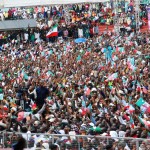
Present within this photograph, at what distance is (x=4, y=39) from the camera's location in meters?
46.1

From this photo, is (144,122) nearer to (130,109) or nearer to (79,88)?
(130,109)

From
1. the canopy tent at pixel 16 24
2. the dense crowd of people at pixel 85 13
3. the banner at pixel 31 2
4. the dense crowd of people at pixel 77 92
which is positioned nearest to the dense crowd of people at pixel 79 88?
the dense crowd of people at pixel 77 92

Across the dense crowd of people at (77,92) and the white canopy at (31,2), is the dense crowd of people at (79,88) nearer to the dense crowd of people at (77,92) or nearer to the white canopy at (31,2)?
the dense crowd of people at (77,92)

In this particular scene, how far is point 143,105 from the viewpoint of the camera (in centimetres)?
2089

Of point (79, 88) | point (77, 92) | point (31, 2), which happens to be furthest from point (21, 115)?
point (31, 2)

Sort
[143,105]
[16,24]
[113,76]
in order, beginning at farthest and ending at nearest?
[16,24]
[113,76]
[143,105]

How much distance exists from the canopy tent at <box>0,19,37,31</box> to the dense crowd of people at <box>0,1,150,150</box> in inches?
116

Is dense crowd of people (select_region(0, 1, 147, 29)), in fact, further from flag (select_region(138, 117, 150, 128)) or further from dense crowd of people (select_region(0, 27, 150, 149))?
flag (select_region(138, 117, 150, 128))

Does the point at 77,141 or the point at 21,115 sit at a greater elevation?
the point at 77,141

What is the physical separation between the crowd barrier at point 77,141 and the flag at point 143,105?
489 cm

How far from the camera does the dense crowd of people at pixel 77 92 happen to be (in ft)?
55.1

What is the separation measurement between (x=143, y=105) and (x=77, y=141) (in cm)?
549

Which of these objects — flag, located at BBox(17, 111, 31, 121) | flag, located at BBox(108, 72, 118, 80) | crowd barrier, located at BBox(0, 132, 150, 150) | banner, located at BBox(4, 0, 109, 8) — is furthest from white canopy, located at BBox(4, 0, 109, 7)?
crowd barrier, located at BBox(0, 132, 150, 150)

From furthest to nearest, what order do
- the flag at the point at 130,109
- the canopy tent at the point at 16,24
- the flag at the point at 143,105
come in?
1. the canopy tent at the point at 16,24
2. the flag at the point at 143,105
3. the flag at the point at 130,109
